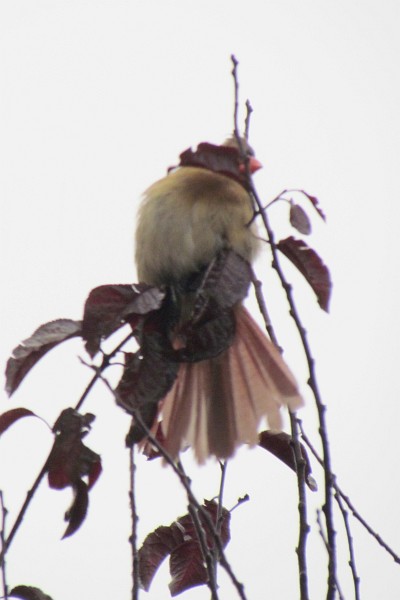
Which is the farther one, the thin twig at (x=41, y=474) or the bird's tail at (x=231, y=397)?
the bird's tail at (x=231, y=397)

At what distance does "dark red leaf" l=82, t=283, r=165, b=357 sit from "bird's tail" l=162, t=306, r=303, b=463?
1.65 feet

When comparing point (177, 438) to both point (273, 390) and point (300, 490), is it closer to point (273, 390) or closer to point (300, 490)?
point (273, 390)

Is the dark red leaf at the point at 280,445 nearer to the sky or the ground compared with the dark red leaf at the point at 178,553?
nearer to the sky

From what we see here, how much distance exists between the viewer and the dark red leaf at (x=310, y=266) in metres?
1.87

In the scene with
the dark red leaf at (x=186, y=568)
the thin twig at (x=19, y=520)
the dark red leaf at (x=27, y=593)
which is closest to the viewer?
the thin twig at (x=19, y=520)

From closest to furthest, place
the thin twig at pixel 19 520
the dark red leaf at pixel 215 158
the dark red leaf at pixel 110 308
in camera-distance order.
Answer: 1. the thin twig at pixel 19 520
2. the dark red leaf at pixel 110 308
3. the dark red leaf at pixel 215 158

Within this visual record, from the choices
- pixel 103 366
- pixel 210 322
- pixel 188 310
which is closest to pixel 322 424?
pixel 210 322

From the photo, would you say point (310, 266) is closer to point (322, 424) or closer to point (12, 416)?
point (322, 424)

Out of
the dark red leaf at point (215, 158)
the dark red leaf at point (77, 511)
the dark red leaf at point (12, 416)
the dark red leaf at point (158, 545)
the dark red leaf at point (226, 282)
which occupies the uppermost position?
the dark red leaf at point (215, 158)

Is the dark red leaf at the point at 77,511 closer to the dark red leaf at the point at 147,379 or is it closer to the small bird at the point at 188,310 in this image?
the dark red leaf at the point at 147,379

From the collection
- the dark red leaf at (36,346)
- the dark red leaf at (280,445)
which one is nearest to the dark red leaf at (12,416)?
the dark red leaf at (36,346)

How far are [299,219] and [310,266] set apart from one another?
0.34ft

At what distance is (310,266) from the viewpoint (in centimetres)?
188

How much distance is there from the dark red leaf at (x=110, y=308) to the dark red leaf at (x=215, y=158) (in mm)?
297
